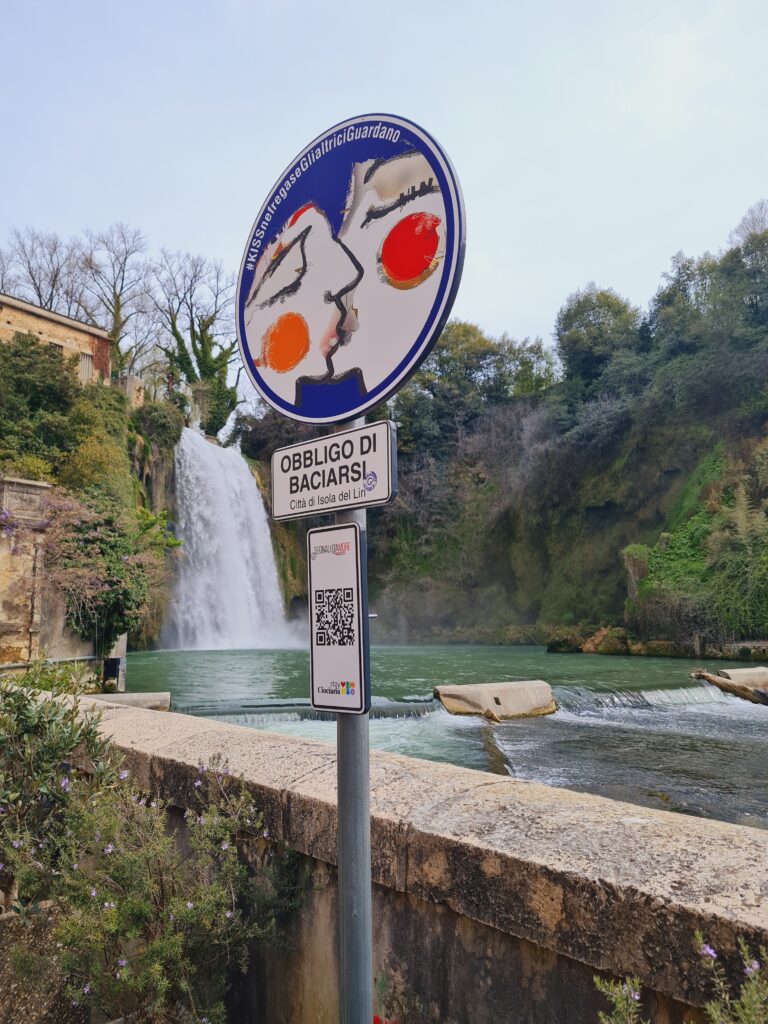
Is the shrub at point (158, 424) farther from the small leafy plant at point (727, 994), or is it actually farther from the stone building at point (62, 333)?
the small leafy plant at point (727, 994)

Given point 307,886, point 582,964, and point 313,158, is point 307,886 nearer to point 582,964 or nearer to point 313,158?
point 582,964

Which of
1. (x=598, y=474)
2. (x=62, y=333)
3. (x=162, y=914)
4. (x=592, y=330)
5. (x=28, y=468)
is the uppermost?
(x=592, y=330)

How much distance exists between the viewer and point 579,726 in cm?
1042

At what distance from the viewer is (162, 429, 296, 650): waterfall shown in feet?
88.2

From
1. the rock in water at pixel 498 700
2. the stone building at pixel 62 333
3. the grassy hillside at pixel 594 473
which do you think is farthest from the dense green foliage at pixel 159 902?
the stone building at pixel 62 333

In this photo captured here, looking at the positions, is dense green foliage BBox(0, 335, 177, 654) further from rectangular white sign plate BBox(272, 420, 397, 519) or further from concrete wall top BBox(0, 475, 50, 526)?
rectangular white sign plate BBox(272, 420, 397, 519)

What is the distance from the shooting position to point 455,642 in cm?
3350

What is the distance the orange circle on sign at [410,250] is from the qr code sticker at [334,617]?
2.13ft

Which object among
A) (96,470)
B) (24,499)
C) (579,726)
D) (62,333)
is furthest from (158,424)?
(579,726)

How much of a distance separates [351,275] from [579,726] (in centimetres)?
986

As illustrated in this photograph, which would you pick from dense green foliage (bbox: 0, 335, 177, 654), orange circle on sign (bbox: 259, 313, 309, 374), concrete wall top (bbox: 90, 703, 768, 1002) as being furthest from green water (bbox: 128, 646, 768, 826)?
orange circle on sign (bbox: 259, 313, 309, 374)

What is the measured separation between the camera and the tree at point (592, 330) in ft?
114

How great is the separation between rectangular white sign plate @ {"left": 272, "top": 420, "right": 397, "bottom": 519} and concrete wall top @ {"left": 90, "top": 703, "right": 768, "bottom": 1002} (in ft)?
2.61

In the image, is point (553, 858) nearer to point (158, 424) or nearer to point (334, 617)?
point (334, 617)
